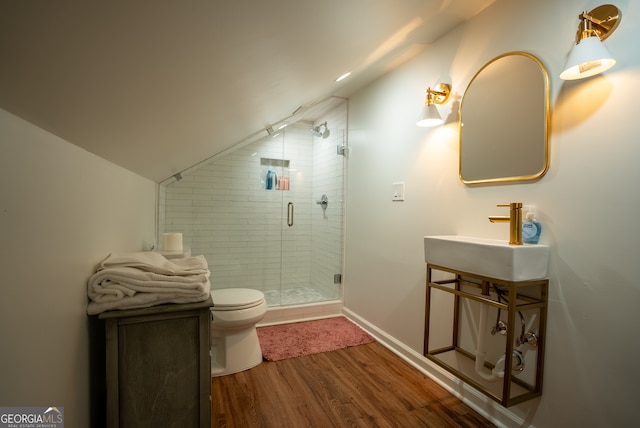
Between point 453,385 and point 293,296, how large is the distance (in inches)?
70.7

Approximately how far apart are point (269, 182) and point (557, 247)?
2606mm

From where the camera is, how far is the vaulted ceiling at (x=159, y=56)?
1.41 ft

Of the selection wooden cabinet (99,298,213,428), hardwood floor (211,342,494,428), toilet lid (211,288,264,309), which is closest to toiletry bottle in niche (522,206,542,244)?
hardwood floor (211,342,494,428)

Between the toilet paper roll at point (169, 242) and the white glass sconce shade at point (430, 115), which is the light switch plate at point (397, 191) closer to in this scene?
the white glass sconce shade at point (430, 115)

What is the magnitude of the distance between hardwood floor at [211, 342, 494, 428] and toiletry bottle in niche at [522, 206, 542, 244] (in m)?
0.99

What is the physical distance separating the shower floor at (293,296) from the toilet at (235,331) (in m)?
0.89

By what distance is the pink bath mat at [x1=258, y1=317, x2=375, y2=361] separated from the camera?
2246mm

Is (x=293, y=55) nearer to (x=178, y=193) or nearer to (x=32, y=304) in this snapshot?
(x=32, y=304)

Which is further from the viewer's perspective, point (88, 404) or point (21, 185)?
point (88, 404)

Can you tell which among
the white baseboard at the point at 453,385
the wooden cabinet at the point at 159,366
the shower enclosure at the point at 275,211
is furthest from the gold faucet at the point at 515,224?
Answer: the shower enclosure at the point at 275,211

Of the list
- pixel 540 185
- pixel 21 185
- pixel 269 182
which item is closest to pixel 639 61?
pixel 540 185

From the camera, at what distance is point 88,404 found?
106cm

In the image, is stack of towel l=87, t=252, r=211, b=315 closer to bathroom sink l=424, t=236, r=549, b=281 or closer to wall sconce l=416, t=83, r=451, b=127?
bathroom sink l=424, t=236, r=549, b=281

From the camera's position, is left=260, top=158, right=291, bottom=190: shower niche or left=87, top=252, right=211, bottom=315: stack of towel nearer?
left=87, top=252, right=211, bottom=315: stack of towel
